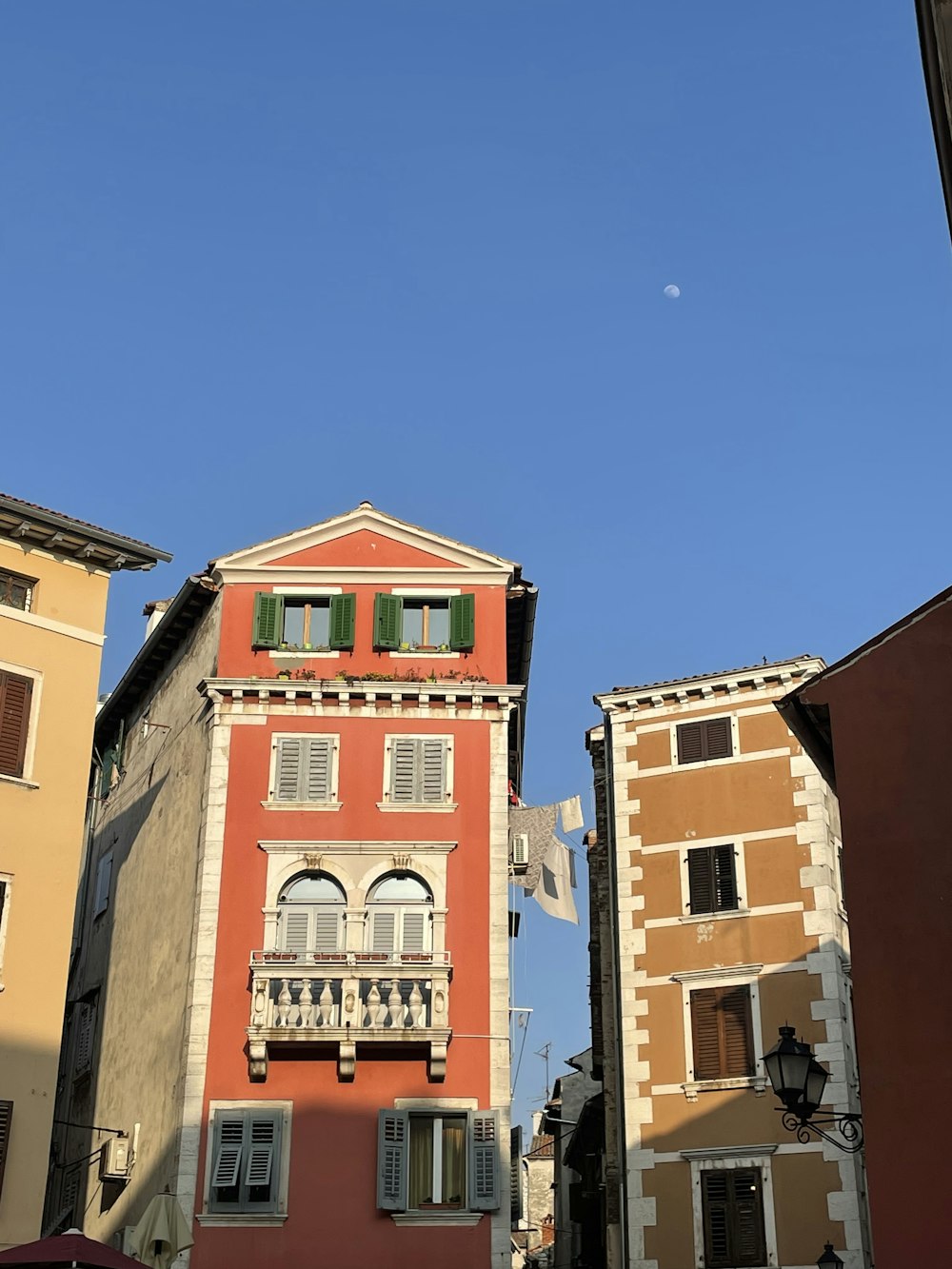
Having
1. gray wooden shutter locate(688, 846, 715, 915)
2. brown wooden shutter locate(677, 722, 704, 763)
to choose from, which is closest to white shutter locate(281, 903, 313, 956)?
gray wooden shutter locate(688, 846, 715, 915)

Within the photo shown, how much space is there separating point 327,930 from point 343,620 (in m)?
6.86

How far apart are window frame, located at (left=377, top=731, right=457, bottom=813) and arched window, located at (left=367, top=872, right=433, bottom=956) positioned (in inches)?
55.2

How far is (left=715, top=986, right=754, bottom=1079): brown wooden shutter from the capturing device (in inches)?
1415

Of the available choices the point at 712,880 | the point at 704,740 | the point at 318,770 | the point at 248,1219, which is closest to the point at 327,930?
the point at 318,770

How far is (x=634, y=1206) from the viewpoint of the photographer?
3600 cm

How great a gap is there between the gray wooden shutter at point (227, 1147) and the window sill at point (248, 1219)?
526 millimetres

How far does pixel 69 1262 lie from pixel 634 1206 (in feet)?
58.8

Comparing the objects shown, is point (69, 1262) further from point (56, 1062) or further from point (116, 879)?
point (116, 879)

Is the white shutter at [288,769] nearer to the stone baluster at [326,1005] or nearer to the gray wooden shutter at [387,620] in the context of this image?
the gray wooden shutter at [387,620]

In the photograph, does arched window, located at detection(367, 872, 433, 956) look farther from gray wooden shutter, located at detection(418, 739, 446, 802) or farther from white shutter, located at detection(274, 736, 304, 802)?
white shutter, located at detection(274, 736, 304, 802)

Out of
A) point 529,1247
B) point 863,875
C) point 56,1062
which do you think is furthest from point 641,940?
point 529,1247

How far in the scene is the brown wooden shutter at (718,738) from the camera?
39.2 m

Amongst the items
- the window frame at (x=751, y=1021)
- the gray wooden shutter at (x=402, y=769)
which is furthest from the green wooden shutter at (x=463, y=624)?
the window frame at (x=751, y=1021)

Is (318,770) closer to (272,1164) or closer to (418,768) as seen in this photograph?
(418,768)
